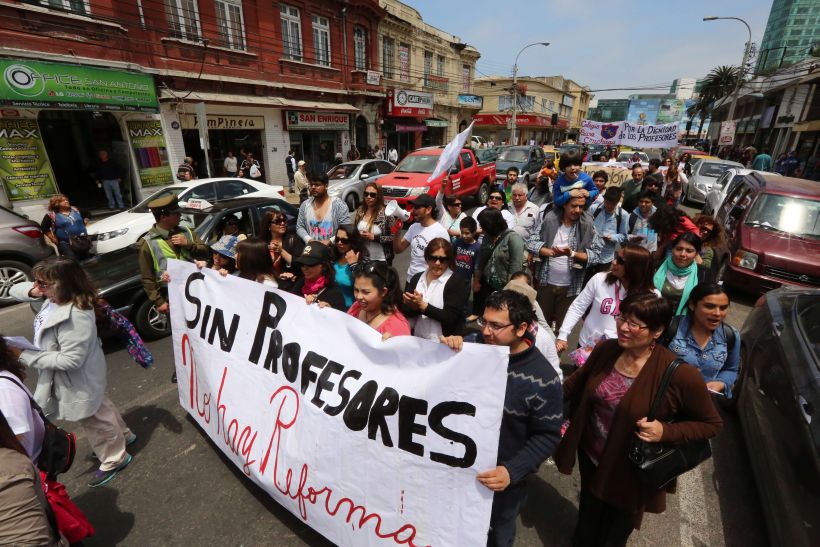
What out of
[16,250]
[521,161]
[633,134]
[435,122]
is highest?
[435,122]

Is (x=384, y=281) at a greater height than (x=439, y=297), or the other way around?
(x=384, y=281)

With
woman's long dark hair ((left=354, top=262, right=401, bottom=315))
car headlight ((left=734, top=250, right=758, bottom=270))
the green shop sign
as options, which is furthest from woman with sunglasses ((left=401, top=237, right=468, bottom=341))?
the green shop sign

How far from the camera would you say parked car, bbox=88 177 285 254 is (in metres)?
7.12

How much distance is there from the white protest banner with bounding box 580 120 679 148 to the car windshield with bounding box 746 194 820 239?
923 cm

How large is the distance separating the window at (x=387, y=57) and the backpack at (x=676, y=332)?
2429cm

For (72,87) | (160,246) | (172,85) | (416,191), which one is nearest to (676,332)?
(160,246)

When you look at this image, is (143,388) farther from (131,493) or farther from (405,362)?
(405,362)

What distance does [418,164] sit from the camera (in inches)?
497

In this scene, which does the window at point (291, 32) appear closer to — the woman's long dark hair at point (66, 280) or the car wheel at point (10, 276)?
the car wheel at point (10, 276)

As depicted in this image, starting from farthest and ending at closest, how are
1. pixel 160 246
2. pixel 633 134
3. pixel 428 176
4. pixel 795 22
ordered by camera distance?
pixel 795 22, pixel 633 134, pixel 428 176, pixel 160 246

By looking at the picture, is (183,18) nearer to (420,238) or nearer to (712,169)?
(420,238)

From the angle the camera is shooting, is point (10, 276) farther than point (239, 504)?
Yes

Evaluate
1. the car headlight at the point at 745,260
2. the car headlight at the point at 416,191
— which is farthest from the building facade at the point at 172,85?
the car headlight at the point at 745,260

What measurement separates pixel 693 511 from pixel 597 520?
1061 mm
